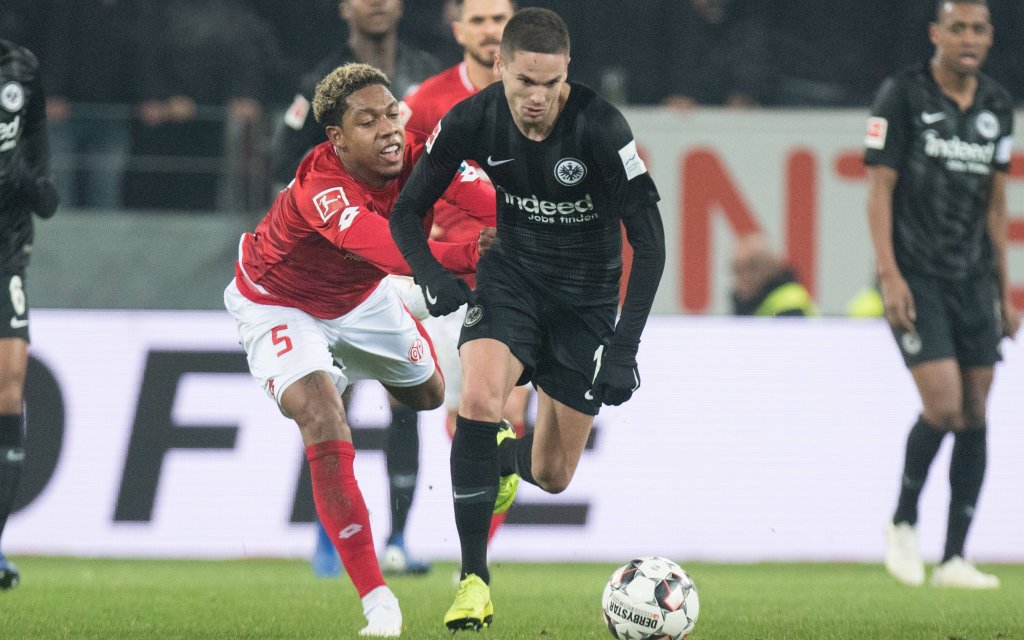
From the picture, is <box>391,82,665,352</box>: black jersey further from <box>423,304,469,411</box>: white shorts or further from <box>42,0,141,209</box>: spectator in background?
<box>42,0,141,209</box>: spectator in background

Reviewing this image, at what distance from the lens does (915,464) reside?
24.1ft

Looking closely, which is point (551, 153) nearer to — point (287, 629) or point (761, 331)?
point (287, 629)

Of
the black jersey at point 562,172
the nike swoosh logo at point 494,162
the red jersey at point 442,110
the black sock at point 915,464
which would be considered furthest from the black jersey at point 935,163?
the nike swoosh logo at point 494,162

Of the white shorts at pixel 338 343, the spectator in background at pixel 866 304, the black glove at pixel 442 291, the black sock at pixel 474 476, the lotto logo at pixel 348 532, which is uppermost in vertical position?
the black glove at pixel 442 291

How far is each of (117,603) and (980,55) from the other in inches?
177

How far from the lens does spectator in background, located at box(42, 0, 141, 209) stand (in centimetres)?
1083

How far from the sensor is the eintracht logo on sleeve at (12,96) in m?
6.62

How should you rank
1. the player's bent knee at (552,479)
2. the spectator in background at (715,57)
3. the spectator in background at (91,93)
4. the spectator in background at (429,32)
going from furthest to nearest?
1. the spectator in background at (715,57)
2. the spectator in background at (429,32)
3. the spectator in background at (91,93)
4. the player's bent knee at (552,479)

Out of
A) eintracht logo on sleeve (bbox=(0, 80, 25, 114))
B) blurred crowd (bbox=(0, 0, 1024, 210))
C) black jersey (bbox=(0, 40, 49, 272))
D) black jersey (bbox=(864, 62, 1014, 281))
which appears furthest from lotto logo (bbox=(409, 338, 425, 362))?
blurred crowd (bbox=(0, 0, 1024, 210))

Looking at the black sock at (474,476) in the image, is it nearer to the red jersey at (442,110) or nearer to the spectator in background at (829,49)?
the red jersey at (442,110)

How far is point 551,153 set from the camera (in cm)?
528

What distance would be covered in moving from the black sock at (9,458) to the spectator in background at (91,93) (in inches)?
174

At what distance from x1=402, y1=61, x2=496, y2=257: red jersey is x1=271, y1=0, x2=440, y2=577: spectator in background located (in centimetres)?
67

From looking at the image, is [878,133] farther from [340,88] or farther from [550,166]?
[340,88]
